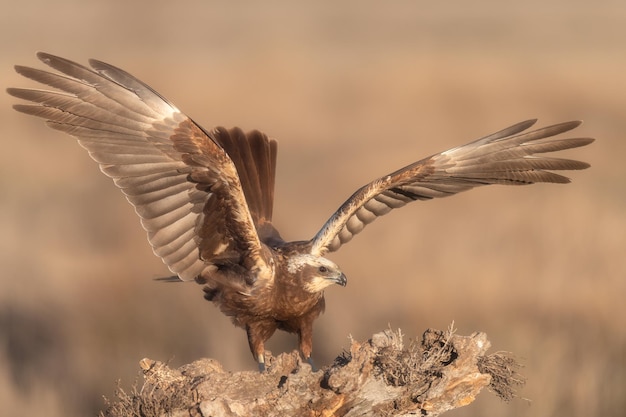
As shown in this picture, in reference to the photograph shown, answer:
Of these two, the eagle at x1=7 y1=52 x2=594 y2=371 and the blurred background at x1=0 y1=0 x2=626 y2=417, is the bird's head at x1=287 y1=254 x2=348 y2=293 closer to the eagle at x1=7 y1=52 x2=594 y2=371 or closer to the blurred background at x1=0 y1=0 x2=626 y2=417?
the eagle at x1=7 y1=52 x2=594 y2=371

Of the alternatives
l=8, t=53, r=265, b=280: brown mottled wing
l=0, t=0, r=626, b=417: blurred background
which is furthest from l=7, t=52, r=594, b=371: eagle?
l=0, t=0, r=626, b=417: blurred background

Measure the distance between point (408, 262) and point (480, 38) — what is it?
1542cm

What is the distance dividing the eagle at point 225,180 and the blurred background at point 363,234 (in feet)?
5.04

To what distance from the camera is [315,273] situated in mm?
8398

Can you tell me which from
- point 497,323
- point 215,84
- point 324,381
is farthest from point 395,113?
point 324,381

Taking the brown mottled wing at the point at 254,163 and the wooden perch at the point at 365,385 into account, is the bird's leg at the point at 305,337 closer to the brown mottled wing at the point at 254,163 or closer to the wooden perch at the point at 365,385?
the brown mottled wing at the point at 254,163

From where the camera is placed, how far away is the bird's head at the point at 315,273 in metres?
8.40

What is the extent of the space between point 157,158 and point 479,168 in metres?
2.16

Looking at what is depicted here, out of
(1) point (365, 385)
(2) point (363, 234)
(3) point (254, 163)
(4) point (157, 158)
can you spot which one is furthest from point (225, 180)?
(2) point (363, 234)

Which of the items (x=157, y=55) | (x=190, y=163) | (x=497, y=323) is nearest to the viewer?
(x=190, y=163)

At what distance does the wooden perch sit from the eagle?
1.56m

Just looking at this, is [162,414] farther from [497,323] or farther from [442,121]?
[442,121]

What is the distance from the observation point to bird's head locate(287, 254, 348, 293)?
27.6ft

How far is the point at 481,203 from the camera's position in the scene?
13.4 m
